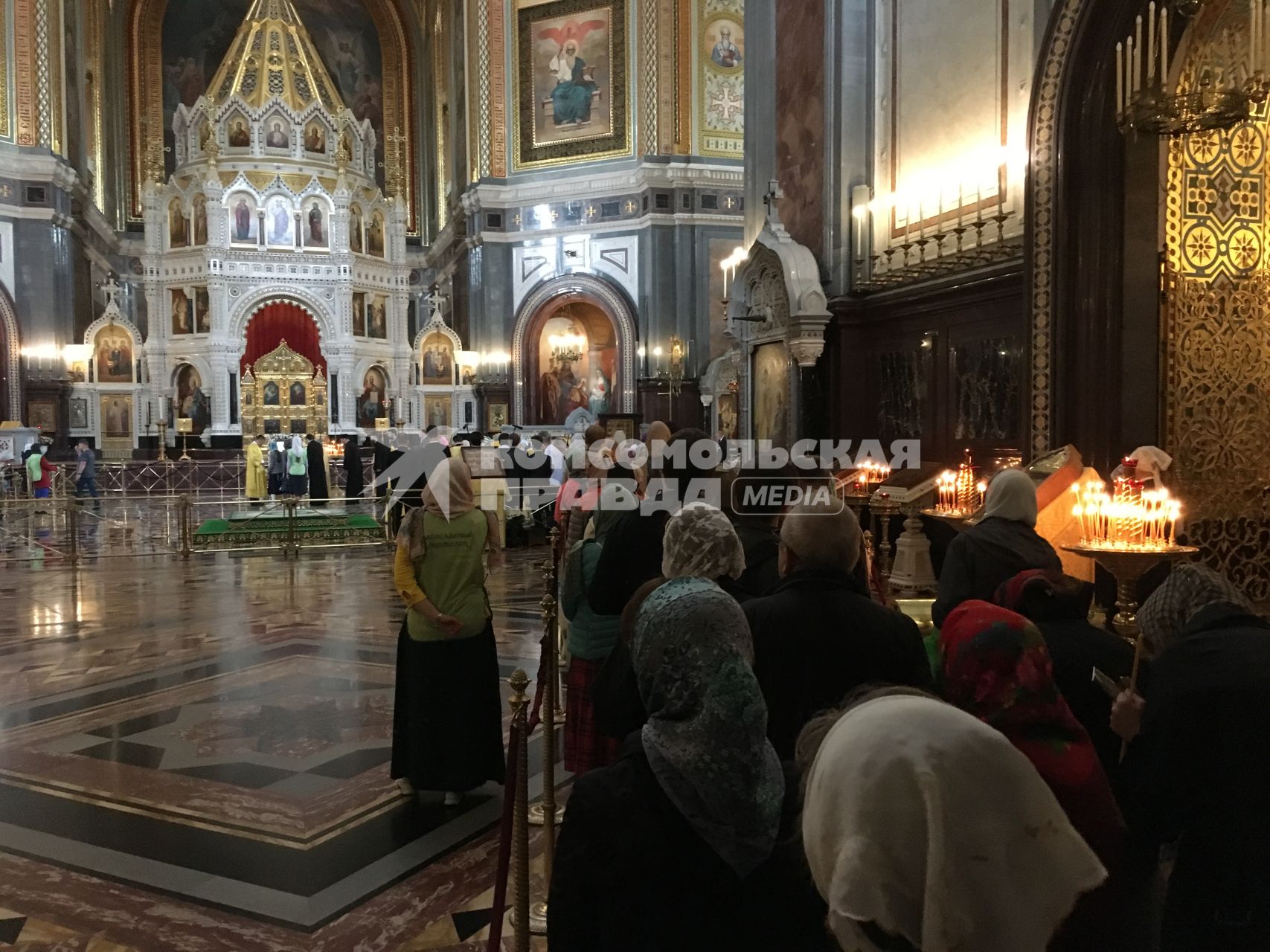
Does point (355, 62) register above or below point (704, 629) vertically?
above

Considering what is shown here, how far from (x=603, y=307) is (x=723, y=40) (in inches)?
292

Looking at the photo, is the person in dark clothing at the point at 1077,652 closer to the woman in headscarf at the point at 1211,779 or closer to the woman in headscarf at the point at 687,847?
the woman in headscarf at the point at 1211,779

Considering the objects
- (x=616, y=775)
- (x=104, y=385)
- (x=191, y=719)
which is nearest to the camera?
(x=616, y=775)

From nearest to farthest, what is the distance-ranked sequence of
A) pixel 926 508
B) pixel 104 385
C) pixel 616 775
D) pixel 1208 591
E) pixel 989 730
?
pixel 989 730 < pixel 616 775 < pixel 1208 591 < pixel 926 508 < pixel 104 385

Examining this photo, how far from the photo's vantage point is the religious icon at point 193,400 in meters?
30.3

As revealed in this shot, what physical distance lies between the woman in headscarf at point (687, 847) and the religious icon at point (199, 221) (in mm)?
33377

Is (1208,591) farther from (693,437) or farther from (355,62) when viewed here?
(355,62)

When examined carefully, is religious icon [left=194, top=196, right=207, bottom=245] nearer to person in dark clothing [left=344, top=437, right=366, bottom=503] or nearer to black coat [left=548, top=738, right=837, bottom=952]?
person in dark clothing [left=344, top=437, right=366, bottom=503]

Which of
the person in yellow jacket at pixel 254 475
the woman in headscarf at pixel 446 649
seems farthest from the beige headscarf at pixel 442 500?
the person in yellow jacket at pixel 254 475

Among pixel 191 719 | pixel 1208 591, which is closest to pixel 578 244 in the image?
pixel 191 719

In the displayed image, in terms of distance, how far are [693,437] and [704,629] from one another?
2832mm

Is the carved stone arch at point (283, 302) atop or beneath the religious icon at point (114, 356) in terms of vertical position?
atop

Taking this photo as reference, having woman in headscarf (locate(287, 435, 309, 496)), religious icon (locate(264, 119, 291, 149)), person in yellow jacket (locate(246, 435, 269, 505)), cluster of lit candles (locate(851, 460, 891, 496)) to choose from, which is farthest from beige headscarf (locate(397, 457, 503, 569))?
religious icon (locate(264, 119, 291, 149))

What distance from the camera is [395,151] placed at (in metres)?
34.4
